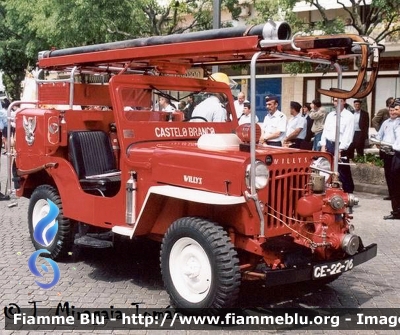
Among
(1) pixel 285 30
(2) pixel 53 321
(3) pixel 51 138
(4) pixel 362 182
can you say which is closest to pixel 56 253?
(3) pixel 51 138

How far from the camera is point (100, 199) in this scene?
232 inches

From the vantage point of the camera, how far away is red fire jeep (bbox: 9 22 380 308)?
4.60m

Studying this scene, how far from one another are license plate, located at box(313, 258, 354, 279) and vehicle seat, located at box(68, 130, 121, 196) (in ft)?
7.96

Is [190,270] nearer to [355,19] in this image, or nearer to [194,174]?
[194,174]

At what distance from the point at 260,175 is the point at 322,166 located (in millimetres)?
855

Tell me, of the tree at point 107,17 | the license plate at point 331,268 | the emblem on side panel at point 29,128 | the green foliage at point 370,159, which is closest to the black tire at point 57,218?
the emblem on side panel at point 29,128

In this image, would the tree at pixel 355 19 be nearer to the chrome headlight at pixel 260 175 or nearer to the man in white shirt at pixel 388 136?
the man in white shirt at pixel 388 136

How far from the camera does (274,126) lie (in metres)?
10.3

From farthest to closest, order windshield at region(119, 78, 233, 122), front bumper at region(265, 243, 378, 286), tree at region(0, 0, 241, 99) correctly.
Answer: tree at region(0, 0, 241, 99)
windshield at region(119, 78, 233, 122)
front bumper at region(265, 243, 378, 286)

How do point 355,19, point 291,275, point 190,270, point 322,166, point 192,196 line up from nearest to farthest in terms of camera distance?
1. point 291,275
2. point 192,196
3. point 190,270
4. point 322,166
5. point 355,19

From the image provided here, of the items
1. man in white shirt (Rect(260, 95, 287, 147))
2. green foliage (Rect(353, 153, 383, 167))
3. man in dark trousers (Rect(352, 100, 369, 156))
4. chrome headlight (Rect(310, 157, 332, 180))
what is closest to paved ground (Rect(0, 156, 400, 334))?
chrome headlight (Rect(310, 157, 332, 180))

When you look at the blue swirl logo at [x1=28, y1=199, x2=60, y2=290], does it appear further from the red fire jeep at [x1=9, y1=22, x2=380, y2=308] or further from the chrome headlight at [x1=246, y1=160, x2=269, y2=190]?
the chrome headlight at [x1=246, y1=160, x2=269, y2=190]

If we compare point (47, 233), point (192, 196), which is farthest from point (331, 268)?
point (47, 233)

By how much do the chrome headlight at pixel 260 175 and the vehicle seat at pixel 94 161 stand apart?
201 centimetres
